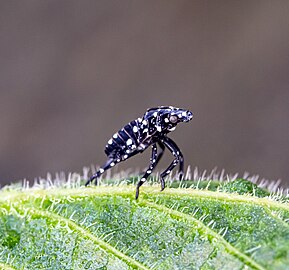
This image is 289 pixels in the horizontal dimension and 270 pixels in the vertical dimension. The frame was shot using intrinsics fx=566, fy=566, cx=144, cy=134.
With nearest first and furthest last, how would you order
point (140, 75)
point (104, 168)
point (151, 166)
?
point (151, 166), point (104, 168), point (140, 75)

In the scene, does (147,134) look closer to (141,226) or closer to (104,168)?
(104,168)

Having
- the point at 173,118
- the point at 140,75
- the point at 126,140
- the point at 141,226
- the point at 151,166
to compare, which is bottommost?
the point at 141,226

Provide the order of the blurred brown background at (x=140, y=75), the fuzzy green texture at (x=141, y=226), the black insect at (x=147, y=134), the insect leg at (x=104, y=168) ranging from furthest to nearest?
the blurred brown background at (x=140, y=75) → the black insect at (x=147, y=134) → the insect leg at (x=104, y=168) → the fuzzy green texture at (x=141, y=226)

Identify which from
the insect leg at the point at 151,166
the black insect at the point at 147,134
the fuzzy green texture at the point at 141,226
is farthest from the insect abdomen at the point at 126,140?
the fuzzy green texture at the point at 141,226

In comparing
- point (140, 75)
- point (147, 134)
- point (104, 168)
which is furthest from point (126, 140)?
point (140, 75)

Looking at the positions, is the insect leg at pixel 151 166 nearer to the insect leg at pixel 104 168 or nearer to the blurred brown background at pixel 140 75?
the insect leg at pixel 104 168

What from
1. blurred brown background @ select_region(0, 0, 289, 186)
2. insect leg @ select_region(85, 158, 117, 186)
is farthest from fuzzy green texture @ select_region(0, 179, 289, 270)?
blurred brown background @ select_region(0, 0, 289, 186)

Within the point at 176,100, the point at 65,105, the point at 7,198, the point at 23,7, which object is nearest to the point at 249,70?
the point at 176,100
